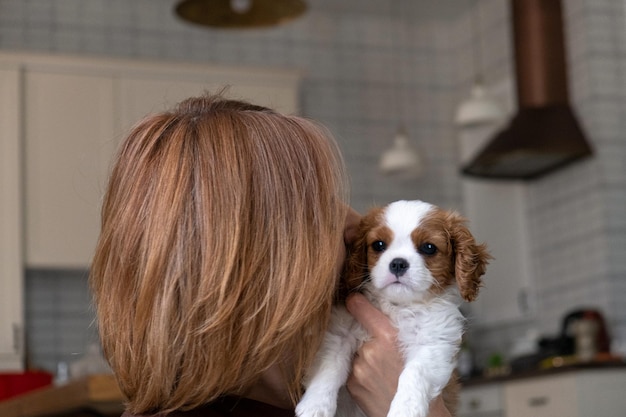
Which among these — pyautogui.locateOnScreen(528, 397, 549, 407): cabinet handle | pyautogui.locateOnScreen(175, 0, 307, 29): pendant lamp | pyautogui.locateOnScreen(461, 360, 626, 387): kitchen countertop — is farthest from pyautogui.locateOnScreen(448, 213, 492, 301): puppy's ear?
pyautogui.locateOnScreen(528, 397, 549, 407): cabinet handle

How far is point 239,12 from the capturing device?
332 centimetres

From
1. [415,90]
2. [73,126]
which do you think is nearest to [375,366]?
[73,126]

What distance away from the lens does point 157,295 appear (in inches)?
52.4

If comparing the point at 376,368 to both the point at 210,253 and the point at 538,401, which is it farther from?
the point at 538,401

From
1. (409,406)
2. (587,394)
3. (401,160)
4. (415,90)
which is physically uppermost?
(415,90)

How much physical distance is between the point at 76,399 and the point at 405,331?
5.16 feet

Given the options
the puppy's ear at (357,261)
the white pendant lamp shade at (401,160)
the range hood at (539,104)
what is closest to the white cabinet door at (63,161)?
the white pendant lamp shade at (401,160)

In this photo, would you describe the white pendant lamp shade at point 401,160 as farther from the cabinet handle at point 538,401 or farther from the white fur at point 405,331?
the white fur at point 405,331

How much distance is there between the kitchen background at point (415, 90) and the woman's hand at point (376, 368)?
11.4ft

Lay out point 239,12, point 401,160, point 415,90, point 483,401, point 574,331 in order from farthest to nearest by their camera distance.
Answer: point 415,90, point 401,160, point 483,401, point 574,331, point 239,12

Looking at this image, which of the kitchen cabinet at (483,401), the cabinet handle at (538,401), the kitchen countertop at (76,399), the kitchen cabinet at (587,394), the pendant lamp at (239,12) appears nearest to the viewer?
the kitchen countertop at (76,399)

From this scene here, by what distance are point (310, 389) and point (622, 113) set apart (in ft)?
12.5

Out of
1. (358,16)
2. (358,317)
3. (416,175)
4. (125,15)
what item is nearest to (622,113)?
(416,175)

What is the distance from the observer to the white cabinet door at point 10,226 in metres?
4.76
